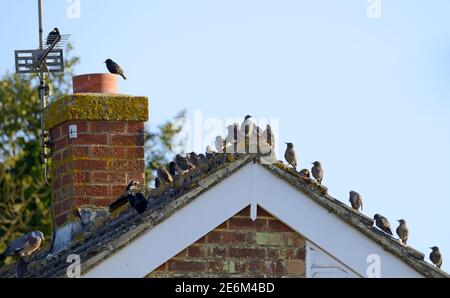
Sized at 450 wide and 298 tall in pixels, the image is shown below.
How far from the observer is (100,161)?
55.4 feet

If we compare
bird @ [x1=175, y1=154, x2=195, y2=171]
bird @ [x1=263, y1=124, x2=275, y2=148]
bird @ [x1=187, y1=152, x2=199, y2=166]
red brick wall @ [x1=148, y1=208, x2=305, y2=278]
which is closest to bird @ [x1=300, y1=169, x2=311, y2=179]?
bird @ [x1=263, y1=124, x2=275, y2=148]

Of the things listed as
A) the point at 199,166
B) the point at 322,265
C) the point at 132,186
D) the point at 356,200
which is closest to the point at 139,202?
the point at 199,166

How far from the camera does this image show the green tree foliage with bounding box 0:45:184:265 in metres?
42.1

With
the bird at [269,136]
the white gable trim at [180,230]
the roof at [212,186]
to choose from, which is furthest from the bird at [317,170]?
the white gable trim at [180,230]

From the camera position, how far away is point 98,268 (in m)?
13.4

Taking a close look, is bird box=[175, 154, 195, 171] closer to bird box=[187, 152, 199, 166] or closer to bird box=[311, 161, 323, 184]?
bird box=[187, 152, 199, 166]

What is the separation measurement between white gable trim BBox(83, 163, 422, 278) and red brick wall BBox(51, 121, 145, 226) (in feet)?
10.6

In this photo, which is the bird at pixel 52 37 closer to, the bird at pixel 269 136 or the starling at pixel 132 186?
the starling at pixel 132 186

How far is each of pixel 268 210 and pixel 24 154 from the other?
99.4ft

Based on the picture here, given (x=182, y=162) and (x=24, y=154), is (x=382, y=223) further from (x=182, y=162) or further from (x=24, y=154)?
(x=24, y=154)

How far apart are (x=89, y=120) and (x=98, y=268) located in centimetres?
367

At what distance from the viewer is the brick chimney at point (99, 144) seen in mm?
16797
